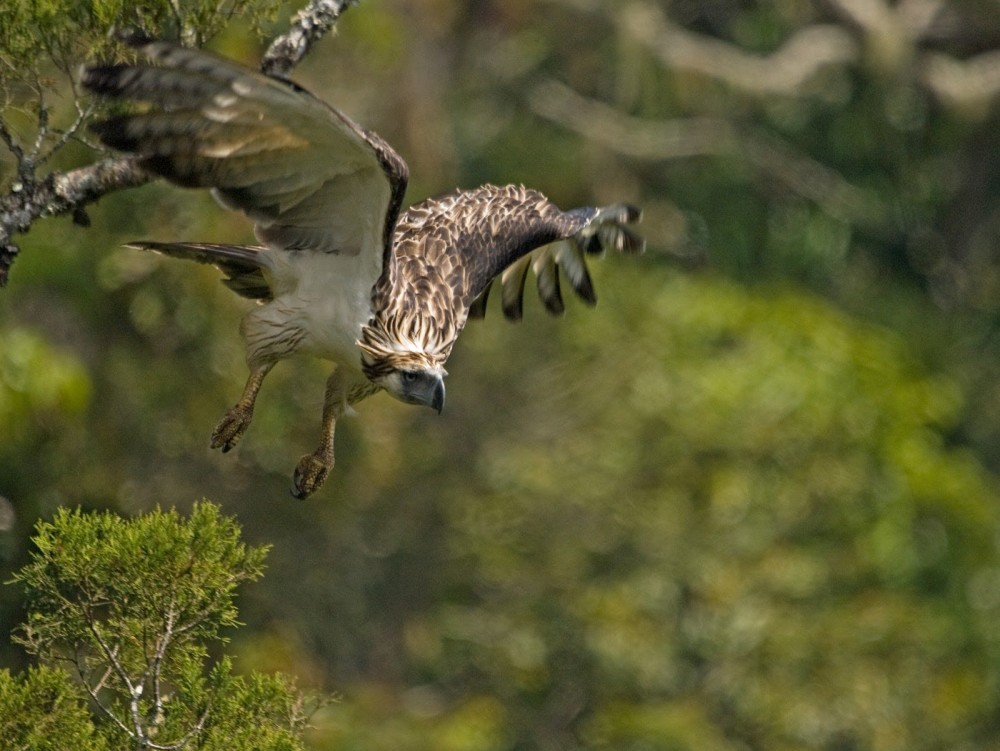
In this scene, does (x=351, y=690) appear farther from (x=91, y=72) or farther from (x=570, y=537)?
(x=91, y=72)

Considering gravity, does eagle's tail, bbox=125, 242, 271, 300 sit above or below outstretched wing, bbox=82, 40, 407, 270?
below

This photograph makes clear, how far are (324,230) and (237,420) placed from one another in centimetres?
83

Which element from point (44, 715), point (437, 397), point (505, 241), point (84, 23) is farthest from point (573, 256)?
point (44, 715)

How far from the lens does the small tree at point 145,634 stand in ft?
20.0

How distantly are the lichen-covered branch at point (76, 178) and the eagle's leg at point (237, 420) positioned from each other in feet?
4.30

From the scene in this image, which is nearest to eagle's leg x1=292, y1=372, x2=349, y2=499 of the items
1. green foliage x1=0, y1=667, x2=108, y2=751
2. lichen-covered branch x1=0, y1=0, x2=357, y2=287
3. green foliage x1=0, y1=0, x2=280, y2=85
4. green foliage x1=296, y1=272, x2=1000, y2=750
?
lichen-covered branch x1=0, y1=0, x2=357, y2=287

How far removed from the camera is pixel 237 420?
8273 millimetres

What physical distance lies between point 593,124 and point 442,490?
9.09 meters

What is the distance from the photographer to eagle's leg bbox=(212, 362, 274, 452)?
823 cm

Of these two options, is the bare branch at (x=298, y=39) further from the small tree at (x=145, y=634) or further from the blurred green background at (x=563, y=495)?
the blurred green background at (x=563, y=495)

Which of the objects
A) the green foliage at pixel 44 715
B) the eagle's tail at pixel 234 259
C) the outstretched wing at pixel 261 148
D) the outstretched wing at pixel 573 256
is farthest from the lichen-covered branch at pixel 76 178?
the outstretched wing at pixel 573 256

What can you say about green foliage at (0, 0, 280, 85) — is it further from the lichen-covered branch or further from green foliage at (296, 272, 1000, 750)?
green foliage at (296, 272, 1000, 750)

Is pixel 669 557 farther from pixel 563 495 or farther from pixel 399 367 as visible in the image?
pixel 399 367

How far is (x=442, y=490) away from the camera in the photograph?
1828cm
